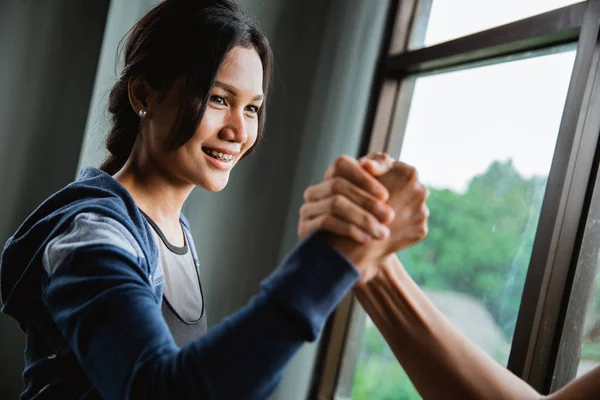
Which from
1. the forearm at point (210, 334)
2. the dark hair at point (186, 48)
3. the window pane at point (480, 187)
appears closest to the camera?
the forearm at point (210, 334)

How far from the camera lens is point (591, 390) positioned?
841 mm

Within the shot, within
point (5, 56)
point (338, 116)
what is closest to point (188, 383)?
point (338, 116)

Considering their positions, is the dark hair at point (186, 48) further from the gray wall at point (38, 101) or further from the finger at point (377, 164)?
the gray wall at point (38, 101)

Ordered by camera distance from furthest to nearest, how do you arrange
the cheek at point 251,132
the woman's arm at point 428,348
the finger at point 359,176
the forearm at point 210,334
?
1. the cheek at point 251,132
2. the woman's arm at point 428,348
3. the finger at point 359,176
4. the forearm at point 210,334

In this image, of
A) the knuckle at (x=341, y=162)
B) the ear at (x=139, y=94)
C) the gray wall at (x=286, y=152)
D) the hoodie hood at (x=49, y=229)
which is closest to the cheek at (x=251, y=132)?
the ear at (x=139, y=94)

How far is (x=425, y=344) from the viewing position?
1049 mm

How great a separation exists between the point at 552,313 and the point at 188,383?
45.3 inches

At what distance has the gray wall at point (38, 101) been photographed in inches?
93.0

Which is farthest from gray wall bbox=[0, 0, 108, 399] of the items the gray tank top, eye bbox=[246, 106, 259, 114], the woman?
the gray tank top

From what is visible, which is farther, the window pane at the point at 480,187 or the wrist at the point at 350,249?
the window pane at the point at 480,187

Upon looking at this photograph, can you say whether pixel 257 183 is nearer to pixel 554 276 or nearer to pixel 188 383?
pixel 554 276

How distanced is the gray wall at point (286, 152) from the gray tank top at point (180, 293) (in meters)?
1.40

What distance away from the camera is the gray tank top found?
108 cm

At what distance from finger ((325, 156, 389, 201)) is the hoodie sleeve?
10cm
